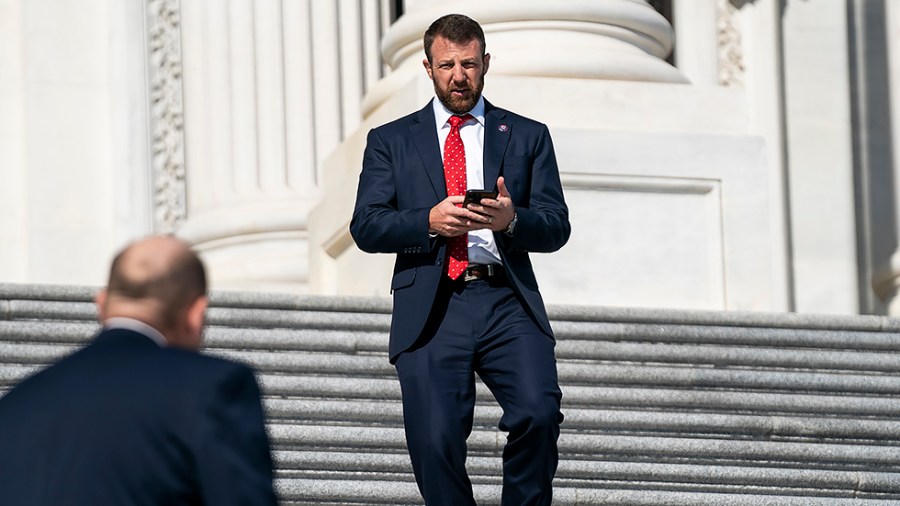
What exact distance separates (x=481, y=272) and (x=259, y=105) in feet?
30.1

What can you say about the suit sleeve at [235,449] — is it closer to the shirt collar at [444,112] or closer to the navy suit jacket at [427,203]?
the navy suit jacket at [427,203]

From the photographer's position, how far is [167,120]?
17.1 m

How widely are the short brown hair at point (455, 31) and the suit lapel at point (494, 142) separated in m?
0.26

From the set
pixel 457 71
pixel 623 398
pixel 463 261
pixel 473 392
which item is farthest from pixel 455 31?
pixel 623 398

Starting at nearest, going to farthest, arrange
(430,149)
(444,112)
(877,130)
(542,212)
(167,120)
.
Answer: (542,212), (430,149), (444,112), (877,130), (167,120)

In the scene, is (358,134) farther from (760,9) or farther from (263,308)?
(760,9)

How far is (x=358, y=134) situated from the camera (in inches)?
510

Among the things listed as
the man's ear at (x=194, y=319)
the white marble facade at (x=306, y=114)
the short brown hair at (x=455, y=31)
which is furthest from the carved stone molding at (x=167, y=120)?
the man's ear at (x=194, y=319)

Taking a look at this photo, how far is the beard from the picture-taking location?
7.40 meters

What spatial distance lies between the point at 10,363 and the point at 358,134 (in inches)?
152

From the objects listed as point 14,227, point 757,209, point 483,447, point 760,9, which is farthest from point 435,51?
point 14,227

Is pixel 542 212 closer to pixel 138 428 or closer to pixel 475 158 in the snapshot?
pixel 475 158

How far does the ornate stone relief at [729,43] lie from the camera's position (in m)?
16.0

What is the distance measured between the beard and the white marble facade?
5013 millimetres
